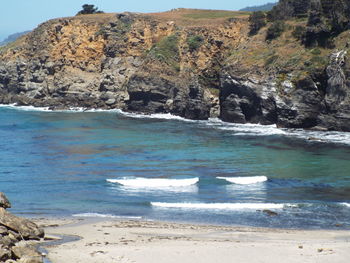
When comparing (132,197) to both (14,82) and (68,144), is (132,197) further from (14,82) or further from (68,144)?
(14,82)

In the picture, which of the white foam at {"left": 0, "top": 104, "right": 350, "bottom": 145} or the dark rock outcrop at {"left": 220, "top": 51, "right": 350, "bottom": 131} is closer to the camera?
the white foam at {"left": 0, "top": 104, "right": 350, "bottom": 145}

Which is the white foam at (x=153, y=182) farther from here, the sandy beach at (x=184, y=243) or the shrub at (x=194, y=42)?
the shrub at (x=194, y=42)

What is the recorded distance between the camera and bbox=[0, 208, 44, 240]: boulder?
77.1 feet

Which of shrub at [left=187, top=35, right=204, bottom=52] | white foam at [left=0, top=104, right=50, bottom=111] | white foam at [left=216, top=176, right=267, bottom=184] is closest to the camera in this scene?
white foam at [left=216, top=176, right=267, bottom=184]

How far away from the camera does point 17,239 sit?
2330cm

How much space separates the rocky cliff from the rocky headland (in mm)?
48902

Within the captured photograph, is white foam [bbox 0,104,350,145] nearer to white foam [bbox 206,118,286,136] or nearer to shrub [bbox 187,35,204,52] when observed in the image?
white foam [bbox 206,118,286,136]

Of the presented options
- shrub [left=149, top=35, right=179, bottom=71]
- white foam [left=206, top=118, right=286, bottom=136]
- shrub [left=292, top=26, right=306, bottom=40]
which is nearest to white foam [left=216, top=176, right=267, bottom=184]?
white foam [left=206, top=118, right=286, bottom=136]

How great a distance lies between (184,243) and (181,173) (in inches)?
817

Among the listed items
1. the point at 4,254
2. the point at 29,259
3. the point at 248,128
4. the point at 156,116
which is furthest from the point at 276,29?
the point at 4,254

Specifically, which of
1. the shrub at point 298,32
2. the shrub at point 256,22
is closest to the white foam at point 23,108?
the shrub at point 256,22

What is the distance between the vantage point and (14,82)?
10888 centimetres

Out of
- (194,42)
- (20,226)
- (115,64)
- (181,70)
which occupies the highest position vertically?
(194,42)

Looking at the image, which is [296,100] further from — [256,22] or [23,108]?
[23,108]
